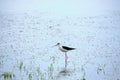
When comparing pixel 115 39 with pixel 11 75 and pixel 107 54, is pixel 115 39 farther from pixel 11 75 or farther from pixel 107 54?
pixel 11 75

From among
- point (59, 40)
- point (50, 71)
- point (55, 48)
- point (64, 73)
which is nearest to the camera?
point (64, 73)

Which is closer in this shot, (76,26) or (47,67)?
(47,67)

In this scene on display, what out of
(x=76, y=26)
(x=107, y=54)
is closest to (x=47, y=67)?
(x=107, y=54)

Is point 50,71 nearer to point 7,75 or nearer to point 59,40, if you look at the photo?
point 7,75

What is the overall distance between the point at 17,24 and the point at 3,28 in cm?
107

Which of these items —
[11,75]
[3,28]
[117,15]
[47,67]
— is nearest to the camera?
[11,75]

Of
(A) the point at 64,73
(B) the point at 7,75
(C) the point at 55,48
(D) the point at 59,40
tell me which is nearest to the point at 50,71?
(A) the point at 64,73

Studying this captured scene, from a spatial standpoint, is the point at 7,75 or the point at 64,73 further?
the point at 64,73

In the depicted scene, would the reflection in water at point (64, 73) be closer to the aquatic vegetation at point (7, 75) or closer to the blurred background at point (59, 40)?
the blurred background at point (59, 40)

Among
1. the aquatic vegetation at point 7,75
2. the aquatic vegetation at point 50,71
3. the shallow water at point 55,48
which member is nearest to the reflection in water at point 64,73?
the shallow water at point 55,48

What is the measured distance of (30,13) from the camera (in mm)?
17797

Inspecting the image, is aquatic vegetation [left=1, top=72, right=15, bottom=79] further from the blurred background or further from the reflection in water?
the reflection in water

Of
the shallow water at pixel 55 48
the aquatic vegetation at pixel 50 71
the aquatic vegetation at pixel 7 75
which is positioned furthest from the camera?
the shallow water at pixel 55 48

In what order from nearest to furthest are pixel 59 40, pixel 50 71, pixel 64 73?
pixel 64 73, pixel 50 71, pixel 59 40
